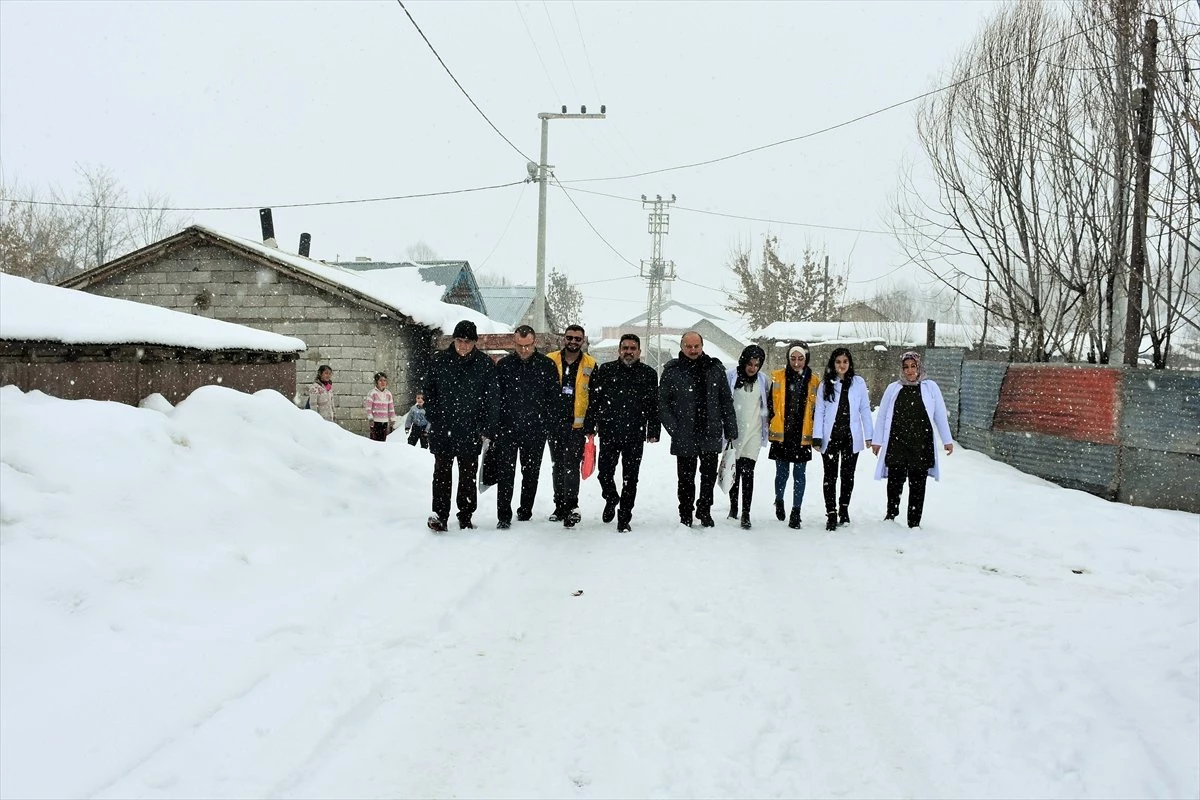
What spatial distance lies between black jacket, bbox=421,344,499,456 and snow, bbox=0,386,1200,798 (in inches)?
33.5

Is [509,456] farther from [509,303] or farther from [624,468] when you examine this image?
[509,303]

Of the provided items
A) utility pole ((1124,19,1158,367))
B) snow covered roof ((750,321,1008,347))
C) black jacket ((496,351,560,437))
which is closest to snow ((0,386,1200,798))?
black jacket ((496,351,560,437))

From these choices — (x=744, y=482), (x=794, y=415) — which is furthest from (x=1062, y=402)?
(x=744, y=482)

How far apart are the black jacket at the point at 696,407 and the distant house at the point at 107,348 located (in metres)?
4.51

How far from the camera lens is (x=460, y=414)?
699 centimetres

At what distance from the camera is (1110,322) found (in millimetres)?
11695

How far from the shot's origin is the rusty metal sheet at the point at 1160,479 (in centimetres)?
973

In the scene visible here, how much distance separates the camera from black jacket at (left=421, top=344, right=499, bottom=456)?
6.99 metres

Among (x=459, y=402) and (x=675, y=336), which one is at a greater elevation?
(x=675, y=336)

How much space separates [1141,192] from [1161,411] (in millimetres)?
3108

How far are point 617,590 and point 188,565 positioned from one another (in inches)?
109

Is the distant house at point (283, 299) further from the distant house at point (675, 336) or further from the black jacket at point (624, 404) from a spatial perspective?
the distant house at point (675, 336)

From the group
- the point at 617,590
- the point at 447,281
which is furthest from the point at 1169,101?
the point at 447,281

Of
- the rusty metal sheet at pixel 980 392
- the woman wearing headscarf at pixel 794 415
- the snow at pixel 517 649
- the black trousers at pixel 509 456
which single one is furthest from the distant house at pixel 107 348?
the rusty metal sheet at pixel 980 392
